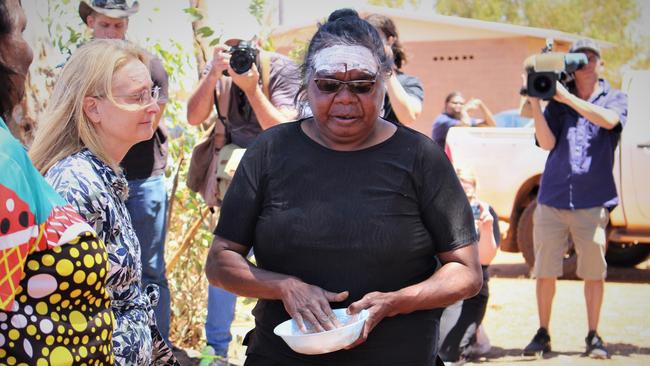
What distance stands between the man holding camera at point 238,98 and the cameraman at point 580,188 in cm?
231

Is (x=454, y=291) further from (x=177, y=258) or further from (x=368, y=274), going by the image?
(x=177, y=258)

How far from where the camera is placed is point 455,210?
9.65 ft

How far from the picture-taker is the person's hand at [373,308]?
2738mm

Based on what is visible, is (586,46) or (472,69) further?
(472,69)

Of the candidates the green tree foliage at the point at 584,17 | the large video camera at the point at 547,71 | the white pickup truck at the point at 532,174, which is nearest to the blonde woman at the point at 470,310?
the large video camera at the point at 547,71

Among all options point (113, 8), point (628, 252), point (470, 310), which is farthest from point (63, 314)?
point (628, 252)

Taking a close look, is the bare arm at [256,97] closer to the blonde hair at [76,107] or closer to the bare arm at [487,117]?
the blonde hair at [76,107]

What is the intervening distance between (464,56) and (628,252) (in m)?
13.3

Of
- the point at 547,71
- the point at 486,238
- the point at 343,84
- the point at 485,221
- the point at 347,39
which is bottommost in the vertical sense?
the point at 486,238

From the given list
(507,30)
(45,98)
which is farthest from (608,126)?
(507,30)

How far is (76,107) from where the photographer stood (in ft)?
9.50

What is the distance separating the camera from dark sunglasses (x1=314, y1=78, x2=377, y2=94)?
9.73 ft

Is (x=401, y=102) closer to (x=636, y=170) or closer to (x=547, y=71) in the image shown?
(x=547, y=71)

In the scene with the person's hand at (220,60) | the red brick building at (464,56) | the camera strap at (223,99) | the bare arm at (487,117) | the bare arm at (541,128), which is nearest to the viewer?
the person's hand at (220,60)
